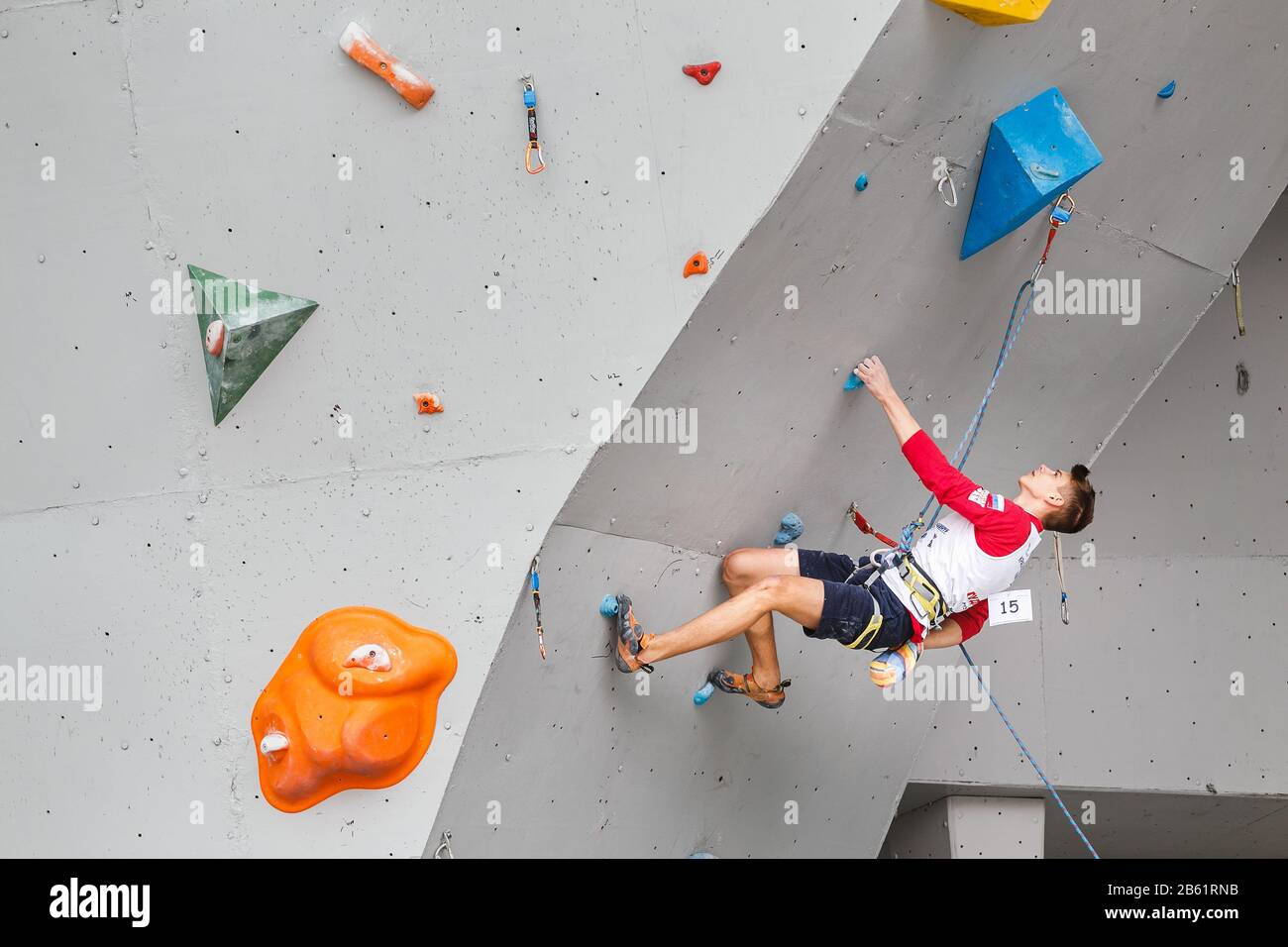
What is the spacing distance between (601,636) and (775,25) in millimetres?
1667

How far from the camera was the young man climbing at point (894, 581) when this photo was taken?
11.6 feet

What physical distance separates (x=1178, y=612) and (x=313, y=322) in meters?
3.91

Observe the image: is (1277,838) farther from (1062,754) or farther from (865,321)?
(865,321)

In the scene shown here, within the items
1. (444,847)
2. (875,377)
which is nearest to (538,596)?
(444,847)

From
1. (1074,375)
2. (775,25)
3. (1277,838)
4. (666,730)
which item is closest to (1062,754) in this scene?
(1277,838)

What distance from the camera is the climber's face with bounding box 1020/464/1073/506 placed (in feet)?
12.0

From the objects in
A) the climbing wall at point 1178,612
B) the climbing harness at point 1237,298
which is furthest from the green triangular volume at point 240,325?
the climbing harness at point 1237,298

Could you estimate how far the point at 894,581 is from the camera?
3.76 metres

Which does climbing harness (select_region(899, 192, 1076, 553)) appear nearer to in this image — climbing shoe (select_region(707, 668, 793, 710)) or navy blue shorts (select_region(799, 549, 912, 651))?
navy blue shorts (select_region(799, 549, 912, 651))

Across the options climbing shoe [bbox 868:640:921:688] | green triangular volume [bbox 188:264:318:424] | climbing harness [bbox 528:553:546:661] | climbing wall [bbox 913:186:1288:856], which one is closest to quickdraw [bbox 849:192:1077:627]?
climbing shoe [bbox 868:640:921:688]

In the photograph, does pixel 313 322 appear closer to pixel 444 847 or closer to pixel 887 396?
pixel 444 847

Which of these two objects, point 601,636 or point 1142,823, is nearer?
point 601,636

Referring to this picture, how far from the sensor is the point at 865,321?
378 centimetres

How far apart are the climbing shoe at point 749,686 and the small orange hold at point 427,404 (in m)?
1.26
